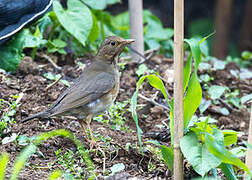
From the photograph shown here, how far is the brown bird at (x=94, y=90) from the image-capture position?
3.41 m

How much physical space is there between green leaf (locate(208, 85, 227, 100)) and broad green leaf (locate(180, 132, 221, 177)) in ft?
6.02

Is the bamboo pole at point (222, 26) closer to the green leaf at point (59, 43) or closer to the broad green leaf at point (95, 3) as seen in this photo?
the broad green leaf at point (95, 3)

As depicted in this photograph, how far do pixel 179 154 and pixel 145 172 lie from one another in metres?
0.51

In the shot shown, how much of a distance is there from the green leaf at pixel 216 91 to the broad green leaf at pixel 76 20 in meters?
1.39

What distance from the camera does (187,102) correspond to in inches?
107

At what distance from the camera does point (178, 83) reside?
2480mm

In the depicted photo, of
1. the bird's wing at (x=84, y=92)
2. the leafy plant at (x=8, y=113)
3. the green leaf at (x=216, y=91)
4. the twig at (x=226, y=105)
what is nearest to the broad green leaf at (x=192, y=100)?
the bird's wing at (x=84, y=92)

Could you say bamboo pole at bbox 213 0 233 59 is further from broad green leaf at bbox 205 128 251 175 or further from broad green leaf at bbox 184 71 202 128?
broad green leaf at bbox 205 128 251 175

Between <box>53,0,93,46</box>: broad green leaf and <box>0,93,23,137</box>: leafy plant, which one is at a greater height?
<box>53,0,93,46</box>: broad green leaf

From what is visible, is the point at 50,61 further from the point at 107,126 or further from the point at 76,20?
the point at 107,126

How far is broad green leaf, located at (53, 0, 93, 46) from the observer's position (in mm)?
4441

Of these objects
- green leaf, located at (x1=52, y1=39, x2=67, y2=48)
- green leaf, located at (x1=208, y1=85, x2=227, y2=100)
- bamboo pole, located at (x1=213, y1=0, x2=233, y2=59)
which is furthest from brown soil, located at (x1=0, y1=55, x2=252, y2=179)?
bamboo pole, located at (x1=213, y1=0, x2=233, y2=59)

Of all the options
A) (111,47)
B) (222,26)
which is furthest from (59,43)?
A: (222,26)

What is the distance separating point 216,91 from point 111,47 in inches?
48.7
